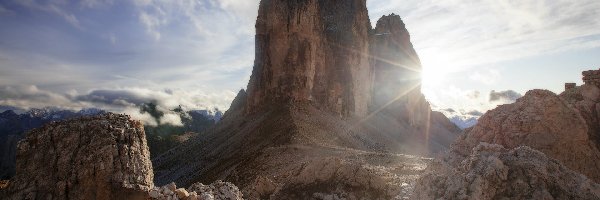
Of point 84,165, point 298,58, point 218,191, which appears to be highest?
point 298,58

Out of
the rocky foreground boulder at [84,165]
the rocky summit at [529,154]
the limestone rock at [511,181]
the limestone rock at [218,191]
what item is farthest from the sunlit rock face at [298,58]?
the limestone rock at [511,181]

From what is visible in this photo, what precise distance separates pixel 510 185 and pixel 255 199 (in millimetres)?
11202

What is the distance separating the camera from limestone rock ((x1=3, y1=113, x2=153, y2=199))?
11133 millimetres

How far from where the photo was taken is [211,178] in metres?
49.9

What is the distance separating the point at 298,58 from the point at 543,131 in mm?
57501

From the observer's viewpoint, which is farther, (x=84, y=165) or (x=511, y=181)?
(x=84, y=165)

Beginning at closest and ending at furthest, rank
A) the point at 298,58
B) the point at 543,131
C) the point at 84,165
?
the point at 84,165, the point at 543,131, the point at 298,58

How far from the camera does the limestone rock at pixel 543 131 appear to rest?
2050 centimetres

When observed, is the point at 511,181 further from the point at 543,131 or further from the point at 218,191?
the point at 543,131

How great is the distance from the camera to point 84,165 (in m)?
11.4

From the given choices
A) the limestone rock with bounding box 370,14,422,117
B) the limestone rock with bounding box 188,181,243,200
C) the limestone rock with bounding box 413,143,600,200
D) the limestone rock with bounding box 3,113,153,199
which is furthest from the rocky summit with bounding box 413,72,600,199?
the limestone rock with bounding box 370,14,422,117

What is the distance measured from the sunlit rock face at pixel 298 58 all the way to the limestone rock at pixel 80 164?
60657 mm

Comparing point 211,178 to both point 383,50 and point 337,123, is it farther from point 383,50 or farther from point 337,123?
point 383,50

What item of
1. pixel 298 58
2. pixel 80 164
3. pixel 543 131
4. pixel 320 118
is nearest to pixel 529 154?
pixel 80 164
